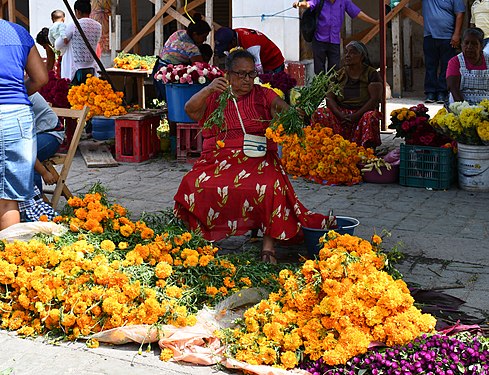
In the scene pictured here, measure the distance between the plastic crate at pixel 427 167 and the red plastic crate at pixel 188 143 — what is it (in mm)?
2338

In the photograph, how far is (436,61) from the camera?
40.7ft

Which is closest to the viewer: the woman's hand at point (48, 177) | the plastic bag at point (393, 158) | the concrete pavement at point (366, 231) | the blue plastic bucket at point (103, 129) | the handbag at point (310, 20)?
the concrete pavement at point (366, 231)

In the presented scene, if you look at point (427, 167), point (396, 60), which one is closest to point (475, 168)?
point (427, 167)

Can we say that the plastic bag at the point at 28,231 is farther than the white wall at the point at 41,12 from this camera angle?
No

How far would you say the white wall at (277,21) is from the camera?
1166cm

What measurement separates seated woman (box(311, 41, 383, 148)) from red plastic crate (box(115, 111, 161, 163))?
1944mm

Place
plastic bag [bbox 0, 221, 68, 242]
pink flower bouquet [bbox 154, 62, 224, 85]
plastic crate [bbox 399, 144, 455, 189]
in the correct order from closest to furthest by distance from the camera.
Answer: plastic bag [bbox 0, 221, 68, 242] < plastic crate [bbox 399, 144, 455, 189] < pink flower bouquet [bbox 154, 62, 224, 85]

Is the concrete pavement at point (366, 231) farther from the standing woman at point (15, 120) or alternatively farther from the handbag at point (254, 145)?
the standing woman at point (15, 120)

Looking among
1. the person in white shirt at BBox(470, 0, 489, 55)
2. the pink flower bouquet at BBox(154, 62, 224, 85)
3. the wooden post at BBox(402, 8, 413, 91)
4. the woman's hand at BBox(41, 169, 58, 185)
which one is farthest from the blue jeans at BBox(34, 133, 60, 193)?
the wooden post at BBox(402, 8, 413, 91)

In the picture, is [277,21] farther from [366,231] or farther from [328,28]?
[366,231]

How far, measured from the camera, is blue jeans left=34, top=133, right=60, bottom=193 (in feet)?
19.8

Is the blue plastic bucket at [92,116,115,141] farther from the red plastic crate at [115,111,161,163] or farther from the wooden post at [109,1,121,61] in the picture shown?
the wooden post at [109,1,121,61]

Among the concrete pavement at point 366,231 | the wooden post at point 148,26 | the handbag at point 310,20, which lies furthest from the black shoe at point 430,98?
the wooden post at point 148,26

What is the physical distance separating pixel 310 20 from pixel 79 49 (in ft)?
10.6
